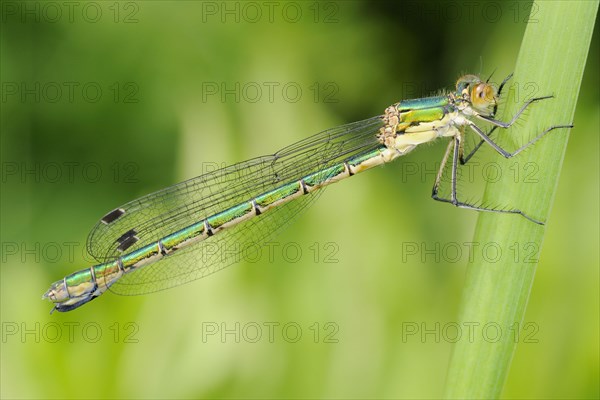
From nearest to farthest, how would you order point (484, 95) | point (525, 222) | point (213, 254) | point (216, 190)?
point (525, 222), point (484, 95), point (213, 254), point (216, 190)

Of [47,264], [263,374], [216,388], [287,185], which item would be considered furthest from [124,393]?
[287,185]

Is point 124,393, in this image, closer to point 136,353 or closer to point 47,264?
point 136,353

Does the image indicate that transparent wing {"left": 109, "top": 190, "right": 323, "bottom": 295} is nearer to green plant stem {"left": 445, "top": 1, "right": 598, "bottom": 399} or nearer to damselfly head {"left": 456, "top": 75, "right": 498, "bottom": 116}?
damselfly head {"left": 456, "top": 75, "right": 498, "bottom": 116}

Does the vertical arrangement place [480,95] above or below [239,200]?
above

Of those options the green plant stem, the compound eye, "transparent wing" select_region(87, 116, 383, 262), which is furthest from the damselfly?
the green plant stem

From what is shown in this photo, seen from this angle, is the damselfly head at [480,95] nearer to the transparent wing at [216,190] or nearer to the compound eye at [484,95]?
the compound eye at [484,95]

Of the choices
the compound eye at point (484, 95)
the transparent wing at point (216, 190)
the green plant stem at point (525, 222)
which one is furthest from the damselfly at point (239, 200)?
the green plant stem at point (525, 222)

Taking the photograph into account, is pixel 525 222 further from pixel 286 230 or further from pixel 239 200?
pixel 239 200

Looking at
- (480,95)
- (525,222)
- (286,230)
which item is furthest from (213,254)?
(525,222)
